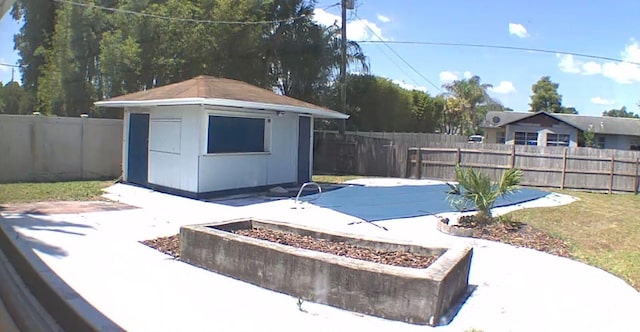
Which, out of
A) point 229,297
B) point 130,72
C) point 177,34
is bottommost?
point 229,297

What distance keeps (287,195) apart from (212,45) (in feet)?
32.7

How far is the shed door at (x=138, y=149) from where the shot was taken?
44.8 ft

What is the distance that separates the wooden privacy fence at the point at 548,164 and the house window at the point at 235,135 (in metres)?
8.27

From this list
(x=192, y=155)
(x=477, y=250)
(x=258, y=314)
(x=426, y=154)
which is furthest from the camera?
(x=426, y=154)

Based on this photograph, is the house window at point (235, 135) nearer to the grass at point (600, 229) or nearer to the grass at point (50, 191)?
the grass at point (50, 191)

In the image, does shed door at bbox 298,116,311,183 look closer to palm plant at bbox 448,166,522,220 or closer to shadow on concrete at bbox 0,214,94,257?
palm plant at bbox 448,166,522,220

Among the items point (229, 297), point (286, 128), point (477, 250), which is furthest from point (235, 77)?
point (229, 297)

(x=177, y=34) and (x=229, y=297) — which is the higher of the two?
(x=177, y=34)

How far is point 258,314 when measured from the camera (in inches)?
178

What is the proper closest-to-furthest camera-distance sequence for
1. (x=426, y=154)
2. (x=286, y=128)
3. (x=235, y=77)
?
(x=286, y=128) < (x=426, y=154) < (x=235, y=77)

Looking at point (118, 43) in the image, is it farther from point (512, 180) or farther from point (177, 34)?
point (512, 180)

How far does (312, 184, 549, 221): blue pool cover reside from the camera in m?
10.7

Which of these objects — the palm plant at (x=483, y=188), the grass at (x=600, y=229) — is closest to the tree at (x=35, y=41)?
the palm plant at (x=483, y=188)

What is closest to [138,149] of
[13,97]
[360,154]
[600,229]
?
[360,154]
